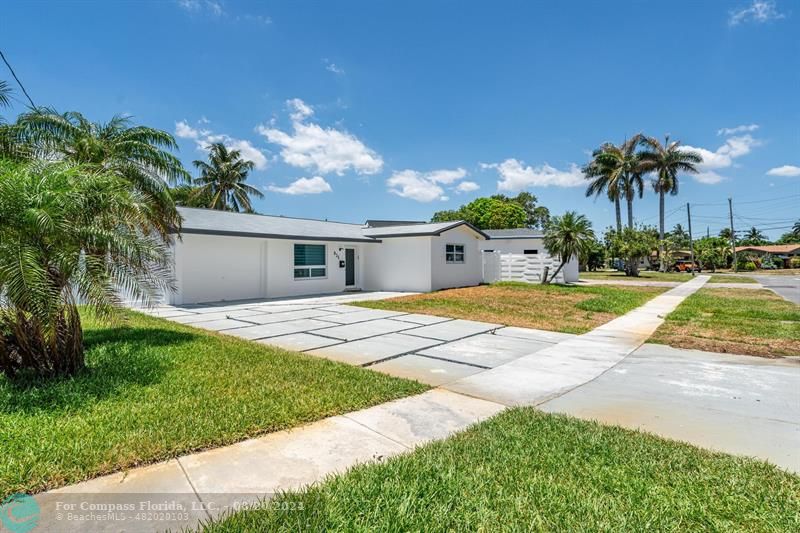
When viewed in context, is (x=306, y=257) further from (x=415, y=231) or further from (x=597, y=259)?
(x=597, y=259)

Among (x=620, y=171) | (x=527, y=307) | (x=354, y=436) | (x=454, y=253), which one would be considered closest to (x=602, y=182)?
(x=620, y=171)

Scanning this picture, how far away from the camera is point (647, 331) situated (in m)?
8.82

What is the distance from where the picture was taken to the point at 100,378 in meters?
4.81

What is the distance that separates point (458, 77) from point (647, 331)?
40.5 ft

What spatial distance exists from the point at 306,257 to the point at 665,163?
123ft

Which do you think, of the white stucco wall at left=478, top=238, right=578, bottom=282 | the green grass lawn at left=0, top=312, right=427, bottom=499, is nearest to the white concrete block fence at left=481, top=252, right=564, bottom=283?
the white stucco wall at left=478, top=238, right=578, bottom=282

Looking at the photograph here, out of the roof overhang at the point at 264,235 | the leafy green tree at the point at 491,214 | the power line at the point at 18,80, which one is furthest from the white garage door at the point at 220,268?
the leafy green tree at the point at 491,214

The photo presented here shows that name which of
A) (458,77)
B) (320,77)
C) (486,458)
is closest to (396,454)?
(486,458)

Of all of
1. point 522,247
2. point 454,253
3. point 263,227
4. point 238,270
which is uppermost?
point 263,227

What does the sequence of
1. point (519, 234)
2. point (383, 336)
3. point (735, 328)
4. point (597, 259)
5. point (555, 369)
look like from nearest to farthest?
point (555, 369), point (383, 336), point (735, 328), point (519, 234), point (597, 259)

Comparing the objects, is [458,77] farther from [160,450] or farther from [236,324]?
[160,450]

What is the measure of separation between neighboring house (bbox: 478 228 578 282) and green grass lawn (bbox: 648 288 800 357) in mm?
9476

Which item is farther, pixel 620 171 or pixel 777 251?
pixel 777 251

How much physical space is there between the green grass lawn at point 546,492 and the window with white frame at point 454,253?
15834mm
